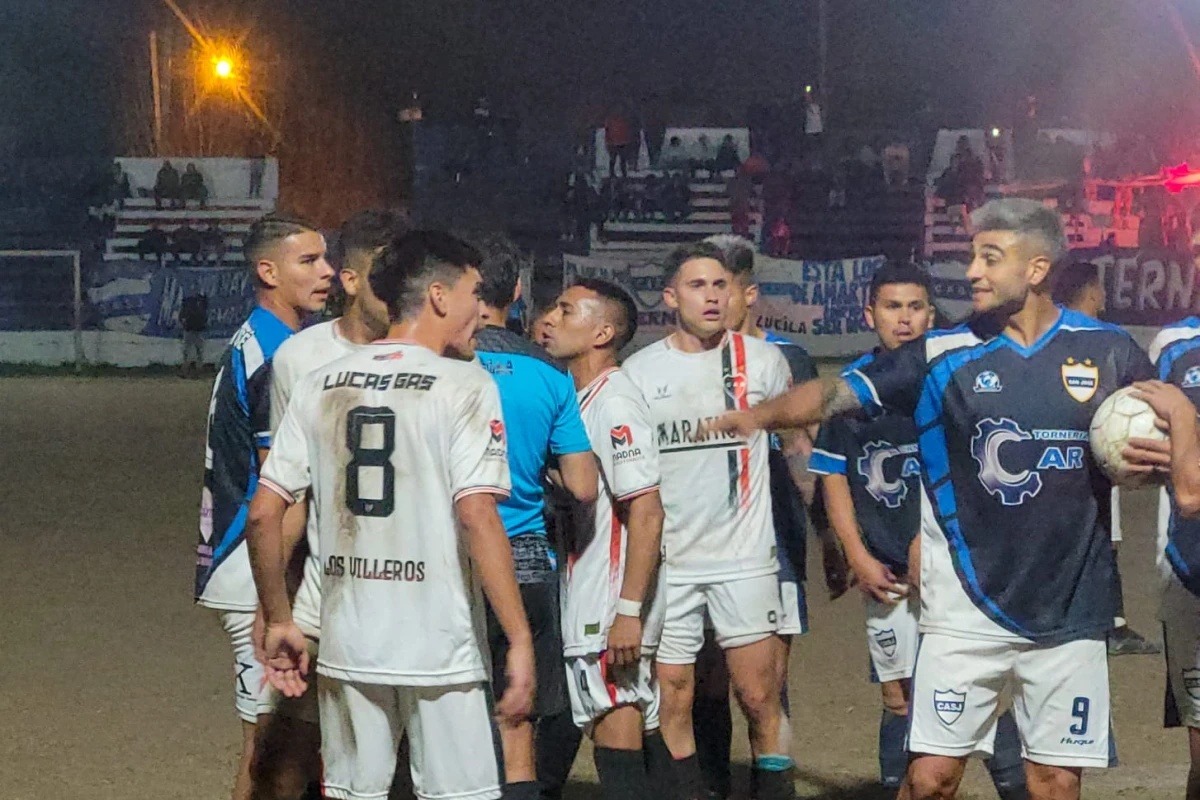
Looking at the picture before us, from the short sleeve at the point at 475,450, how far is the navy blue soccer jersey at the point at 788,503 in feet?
7.79

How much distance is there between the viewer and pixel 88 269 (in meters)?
28.1

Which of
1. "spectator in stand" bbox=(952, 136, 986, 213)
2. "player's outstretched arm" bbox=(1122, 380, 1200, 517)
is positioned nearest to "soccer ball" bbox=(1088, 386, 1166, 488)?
"player's outstretched arm" bbox=(1122, 380, 1200, 517)

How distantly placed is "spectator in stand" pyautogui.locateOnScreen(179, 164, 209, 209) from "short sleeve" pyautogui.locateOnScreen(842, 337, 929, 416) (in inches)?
1109

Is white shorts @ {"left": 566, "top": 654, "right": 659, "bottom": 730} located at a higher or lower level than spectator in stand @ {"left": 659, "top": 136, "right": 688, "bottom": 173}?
lower

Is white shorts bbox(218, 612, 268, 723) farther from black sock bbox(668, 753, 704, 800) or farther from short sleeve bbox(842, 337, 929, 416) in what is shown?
short sleeve bbox(842, 337, 929, 416)

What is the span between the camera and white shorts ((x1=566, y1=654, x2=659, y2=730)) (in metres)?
5.04

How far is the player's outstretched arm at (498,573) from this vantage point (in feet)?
12.6

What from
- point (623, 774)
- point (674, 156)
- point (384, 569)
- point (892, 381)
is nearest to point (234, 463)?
point (384, 569)

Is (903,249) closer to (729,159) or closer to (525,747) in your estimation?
(729,159)

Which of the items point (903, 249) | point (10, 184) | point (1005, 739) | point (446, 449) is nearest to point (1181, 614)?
point (1005, 739)

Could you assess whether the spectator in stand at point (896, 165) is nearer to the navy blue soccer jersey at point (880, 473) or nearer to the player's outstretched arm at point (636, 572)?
the navy blue soccer jersey at point (880, 473)

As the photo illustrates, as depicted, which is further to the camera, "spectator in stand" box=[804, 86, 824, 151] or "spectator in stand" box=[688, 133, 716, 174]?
"spectator in stand" box=[804, 86, 824, 151]

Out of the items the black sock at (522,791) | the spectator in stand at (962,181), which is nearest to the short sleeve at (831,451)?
the black sock at (522,791)

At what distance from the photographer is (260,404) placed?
16.3 ft
